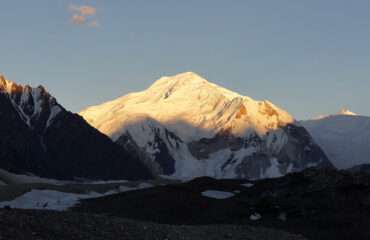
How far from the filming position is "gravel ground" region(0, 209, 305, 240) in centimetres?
1816

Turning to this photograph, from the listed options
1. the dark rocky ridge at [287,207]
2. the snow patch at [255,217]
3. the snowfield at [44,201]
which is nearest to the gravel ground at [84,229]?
the dark rocky ridge at [287,207]

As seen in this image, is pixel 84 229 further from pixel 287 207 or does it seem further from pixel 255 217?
pixel 287 207

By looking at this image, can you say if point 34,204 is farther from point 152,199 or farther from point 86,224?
point 86,224

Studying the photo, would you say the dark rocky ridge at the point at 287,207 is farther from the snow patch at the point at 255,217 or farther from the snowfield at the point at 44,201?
the snowfield at the point at 44,201

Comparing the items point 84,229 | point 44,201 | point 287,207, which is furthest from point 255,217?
point 84,229

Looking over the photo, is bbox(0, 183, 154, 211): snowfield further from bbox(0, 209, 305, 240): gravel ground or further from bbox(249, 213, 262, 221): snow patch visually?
bbox(0, 209, 305, 240): gravel ground

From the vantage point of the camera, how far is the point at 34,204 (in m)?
46.4

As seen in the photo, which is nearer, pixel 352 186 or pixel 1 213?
pixel 1 213

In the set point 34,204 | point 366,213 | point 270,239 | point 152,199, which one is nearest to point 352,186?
point 366,213

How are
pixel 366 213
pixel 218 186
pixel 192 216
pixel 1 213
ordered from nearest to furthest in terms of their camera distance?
pixel 1 213, pixel 366 213, pixel 192 216, pixel 218 186

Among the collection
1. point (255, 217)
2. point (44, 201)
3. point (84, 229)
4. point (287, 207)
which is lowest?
point (255, 217)

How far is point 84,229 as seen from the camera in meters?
20.2

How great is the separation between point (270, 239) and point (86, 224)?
10408 millimetres

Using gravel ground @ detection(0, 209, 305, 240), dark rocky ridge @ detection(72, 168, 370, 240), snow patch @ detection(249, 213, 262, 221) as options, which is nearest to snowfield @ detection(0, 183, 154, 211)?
dark rocky ridge @ detection(72, 168, 370, 240)
